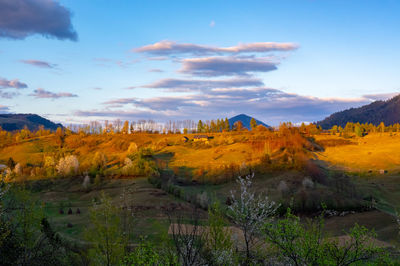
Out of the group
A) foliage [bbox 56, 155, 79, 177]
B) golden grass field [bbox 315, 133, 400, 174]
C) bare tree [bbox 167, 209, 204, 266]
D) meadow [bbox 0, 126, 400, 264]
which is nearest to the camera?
bare tree [bbox 167, 209, 204, 266]

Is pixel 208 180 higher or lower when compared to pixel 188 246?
lower

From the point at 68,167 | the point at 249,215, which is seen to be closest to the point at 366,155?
the point at 68,167

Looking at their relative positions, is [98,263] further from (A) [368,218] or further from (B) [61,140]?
(B) [61,140]

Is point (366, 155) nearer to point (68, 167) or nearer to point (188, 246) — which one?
point (68, 167)

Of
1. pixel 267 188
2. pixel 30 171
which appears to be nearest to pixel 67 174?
pixel 30 171

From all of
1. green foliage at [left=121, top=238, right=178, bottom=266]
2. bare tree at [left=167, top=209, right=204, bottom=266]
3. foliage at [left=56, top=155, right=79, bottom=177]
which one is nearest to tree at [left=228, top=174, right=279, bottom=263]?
bare tree at [left=167, top=209, right=204, bottom=266]

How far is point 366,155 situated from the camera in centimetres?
9506

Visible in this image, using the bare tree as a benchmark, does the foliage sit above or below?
below

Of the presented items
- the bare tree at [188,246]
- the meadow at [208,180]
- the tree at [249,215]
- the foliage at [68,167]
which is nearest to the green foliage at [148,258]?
the bare tree at [188,246]

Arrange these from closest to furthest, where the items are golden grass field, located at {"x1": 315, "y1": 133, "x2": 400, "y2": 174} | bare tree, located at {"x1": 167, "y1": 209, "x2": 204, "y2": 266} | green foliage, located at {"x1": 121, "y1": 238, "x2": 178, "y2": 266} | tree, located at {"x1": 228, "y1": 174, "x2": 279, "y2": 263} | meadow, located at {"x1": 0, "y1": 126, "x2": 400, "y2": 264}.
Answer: bare tree, located at {"x1": 167, "y1": 209, "x2": 204, "y2": 266}
green foliage, located at {"x1": 121, "y1": 238, "x2": 178, "y2": 266}
tree, located at {"x1": 228, "y1": 174, "x2": 279, "y2": 263}
meadow, located at {"x1": 0, "y1": 126, "x2": 400, "y2": 264}
golden grass field, located at {"x1": 315, "y1": 133, "x2": 400, "y2": 174}

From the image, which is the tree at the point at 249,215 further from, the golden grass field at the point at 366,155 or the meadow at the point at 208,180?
the golden grass field at the point at 366,155

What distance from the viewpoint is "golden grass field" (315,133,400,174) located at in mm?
83688

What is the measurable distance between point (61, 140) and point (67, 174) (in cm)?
7014

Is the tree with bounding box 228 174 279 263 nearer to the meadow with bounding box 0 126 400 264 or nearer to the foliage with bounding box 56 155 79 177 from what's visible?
the meadow with bounding box 0 126 400 264
